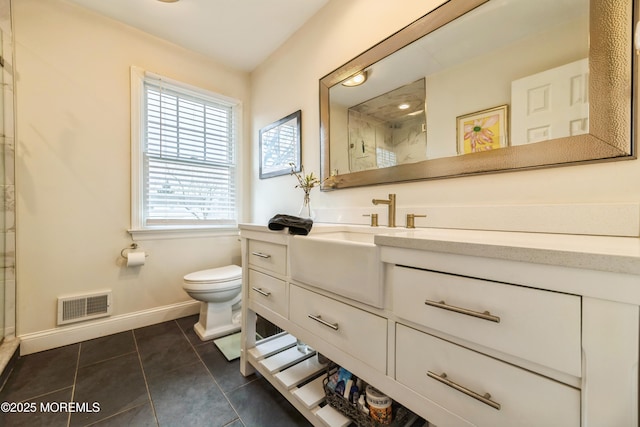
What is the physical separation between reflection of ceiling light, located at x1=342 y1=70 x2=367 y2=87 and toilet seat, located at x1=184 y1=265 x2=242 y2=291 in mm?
1639

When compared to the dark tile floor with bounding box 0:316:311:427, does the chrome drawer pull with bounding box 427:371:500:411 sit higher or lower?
higher

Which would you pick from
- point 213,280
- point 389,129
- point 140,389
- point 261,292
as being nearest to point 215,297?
point 213,280

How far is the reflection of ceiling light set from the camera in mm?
1538

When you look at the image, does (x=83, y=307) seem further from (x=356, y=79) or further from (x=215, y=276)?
(x=356, y=79)

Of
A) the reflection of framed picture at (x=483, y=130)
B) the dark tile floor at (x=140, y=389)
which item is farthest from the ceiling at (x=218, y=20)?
the dark tile floor at (x=140, y=389)

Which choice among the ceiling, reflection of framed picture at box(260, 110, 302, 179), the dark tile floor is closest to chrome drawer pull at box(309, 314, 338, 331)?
the dark tile floor

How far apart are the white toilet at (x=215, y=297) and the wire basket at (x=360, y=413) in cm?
113

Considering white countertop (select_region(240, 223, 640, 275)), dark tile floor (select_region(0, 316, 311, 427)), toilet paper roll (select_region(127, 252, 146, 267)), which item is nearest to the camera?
white countertop (select_region(240, 223, 640, 275))

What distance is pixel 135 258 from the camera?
1.95m

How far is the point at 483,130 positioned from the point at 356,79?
0.87 metres

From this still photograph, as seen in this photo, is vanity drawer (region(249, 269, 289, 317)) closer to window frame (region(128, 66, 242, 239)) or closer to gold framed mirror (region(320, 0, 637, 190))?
gold framed mirror (region(320, 0, 637, 190))

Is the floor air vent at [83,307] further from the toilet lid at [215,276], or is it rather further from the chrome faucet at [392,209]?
the chrome faucet at [392,209]

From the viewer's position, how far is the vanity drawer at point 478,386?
49 cm

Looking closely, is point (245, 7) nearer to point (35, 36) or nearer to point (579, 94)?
point (35, 36)
